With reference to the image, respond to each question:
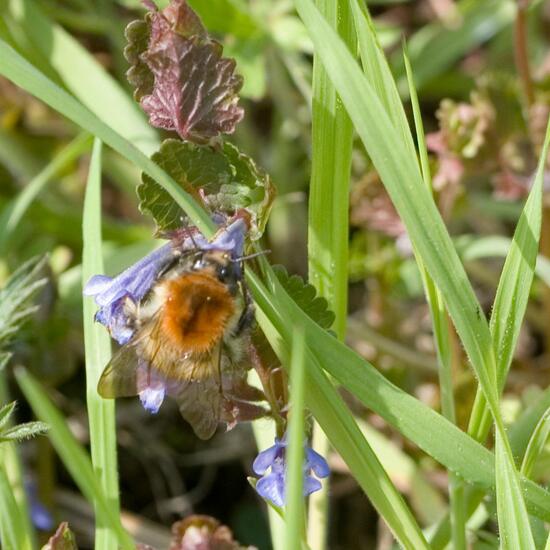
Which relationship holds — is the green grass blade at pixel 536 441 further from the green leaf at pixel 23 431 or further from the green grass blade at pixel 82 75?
the green grass blade at pixel 82 75

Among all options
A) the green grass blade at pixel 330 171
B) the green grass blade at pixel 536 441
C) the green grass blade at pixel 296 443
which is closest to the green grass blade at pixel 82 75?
the green grass blade at pixel 330 171

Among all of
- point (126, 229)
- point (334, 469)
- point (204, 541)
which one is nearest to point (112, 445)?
point (204, 541)

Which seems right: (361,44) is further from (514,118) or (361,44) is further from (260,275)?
(514,118)

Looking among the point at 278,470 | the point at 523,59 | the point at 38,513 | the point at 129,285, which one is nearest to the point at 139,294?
the point at 129,285

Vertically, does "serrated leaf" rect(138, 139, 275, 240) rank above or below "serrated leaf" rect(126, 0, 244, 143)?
below

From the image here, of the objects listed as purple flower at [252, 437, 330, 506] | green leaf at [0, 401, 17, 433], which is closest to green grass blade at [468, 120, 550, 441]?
purple flower at [252, 437, 330, 506]

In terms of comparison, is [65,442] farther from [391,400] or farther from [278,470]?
[391,400]

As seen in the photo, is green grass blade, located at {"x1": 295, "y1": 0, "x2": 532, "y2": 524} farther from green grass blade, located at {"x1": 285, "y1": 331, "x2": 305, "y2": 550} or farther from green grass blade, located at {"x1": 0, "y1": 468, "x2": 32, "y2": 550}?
green grass blade, located at {"x1": 0, "y1": 468, "x2": 32, "y2": 550}
